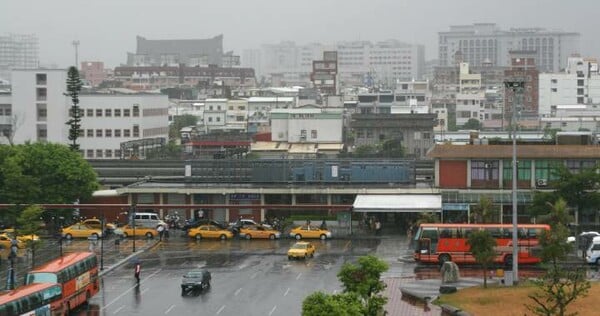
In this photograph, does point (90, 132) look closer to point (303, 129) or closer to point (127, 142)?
point (127, 142)

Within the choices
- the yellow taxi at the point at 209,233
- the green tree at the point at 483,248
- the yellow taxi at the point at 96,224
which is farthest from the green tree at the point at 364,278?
the yellow taxi at the point at 96,224

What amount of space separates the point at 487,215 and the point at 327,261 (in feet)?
15.9

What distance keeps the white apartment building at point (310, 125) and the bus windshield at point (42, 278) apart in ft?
151

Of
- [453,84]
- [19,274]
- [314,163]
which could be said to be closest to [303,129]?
[314,163]

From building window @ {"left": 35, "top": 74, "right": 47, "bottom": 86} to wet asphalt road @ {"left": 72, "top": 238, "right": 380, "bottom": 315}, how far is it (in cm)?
2931

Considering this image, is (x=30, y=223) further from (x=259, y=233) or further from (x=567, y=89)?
(x=567, y=89)

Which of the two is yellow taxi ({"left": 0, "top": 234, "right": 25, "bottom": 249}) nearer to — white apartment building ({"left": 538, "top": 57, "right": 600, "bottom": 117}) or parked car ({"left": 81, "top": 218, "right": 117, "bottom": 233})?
parked car ({"left": 81, "top": 218, "right": 117, "bottom": 233})

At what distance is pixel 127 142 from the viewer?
60.5 m

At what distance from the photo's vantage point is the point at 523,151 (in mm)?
36875

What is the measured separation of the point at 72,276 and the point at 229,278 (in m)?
5.38

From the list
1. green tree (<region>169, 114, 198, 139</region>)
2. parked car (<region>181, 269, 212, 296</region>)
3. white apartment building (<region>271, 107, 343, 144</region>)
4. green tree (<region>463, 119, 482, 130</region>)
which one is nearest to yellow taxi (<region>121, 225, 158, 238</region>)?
parked car (<region>181, 269, 212, 296</region>)

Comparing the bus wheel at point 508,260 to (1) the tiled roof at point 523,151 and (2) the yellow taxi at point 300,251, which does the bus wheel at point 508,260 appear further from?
(1) the tiled roof at point 523,151

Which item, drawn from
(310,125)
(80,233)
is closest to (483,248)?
(80,233)

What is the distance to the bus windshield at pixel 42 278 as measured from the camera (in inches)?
899
